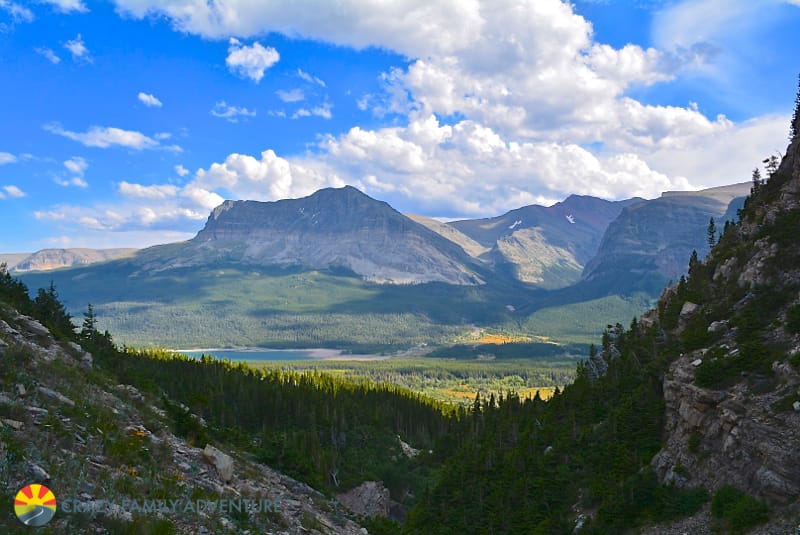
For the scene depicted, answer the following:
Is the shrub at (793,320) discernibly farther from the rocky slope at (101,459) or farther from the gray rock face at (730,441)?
the rocky slope at (101,459)

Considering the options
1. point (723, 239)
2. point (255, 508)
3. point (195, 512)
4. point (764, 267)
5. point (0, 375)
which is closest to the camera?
point (195, 512)

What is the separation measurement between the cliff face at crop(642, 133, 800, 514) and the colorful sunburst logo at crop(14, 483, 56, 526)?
3054 centimetres

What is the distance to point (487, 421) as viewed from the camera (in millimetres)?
85375

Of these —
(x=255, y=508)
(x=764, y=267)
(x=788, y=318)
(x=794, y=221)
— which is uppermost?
(x=794, y=221)

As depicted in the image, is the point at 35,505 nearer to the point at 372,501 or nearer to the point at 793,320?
the point at 793,320

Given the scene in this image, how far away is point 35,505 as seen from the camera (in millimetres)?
13617

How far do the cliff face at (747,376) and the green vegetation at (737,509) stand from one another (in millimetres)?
589

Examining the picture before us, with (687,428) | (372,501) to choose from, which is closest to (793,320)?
(687,428)

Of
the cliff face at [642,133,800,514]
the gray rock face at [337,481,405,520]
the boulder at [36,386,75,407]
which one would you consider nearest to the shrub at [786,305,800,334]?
the cliff face at [642,133,800,514]

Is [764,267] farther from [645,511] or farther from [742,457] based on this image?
[645,511]

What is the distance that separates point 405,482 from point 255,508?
206 ft

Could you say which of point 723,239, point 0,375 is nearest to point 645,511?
point 0,375

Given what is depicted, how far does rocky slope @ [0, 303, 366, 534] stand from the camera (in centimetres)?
1481

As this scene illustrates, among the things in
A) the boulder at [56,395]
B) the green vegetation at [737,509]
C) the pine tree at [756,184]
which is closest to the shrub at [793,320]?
the green vegetation at [737,509]
